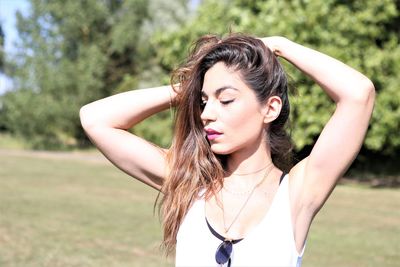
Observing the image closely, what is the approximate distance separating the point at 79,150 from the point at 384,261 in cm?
3294

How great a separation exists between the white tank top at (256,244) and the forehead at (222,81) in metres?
0.42

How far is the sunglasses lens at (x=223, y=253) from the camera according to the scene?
86.4 inches

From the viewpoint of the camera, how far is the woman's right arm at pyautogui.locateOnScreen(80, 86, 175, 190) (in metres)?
2.62

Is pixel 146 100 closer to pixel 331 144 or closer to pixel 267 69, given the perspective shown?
pixel 267 69

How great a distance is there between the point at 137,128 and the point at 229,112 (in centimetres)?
3061

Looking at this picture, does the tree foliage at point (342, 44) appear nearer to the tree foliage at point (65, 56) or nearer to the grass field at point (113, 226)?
the grass field at point (113, 226)

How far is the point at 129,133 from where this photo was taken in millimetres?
2689

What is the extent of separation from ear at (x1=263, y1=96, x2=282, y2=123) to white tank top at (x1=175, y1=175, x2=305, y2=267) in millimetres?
289

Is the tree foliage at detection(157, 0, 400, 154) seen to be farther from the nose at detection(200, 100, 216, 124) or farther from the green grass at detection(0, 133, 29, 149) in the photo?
the green grass at detection(0, 133, 29, 149)

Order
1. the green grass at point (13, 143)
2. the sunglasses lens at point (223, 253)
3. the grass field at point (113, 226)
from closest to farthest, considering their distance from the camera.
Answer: the sunglasses lens at point (223, 253) < the grass field at point (113, 226) < the green grass at point (13, 143)

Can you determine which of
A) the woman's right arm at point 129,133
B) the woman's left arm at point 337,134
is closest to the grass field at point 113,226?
the woman's right arm at point 129,133

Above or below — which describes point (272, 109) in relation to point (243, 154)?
above

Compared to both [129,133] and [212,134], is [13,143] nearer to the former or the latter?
[129,133]

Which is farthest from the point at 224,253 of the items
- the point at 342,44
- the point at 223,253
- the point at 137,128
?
the point at 137,128
